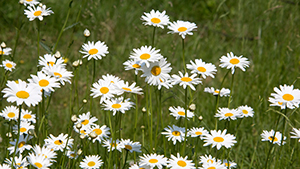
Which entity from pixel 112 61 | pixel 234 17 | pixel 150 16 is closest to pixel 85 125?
pixel 150 16

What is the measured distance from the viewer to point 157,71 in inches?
56.9

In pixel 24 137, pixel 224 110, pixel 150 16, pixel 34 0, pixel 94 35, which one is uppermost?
pixel 94 35

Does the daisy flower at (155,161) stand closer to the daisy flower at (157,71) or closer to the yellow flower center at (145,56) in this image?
the daisy flower at (157,71)

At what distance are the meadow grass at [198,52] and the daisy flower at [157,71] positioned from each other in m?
0.66

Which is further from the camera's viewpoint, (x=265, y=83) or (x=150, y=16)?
(x=265, y=83)

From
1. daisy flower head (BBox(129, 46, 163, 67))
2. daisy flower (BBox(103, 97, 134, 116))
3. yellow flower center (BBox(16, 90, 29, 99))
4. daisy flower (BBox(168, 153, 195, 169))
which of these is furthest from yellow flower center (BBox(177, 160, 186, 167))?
yellow flower center (BBox(16, 90, 29, 99))

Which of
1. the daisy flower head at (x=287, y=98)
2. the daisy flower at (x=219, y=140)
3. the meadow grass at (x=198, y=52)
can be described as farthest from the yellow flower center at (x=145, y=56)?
the meadow grass at (x=198, y=52)

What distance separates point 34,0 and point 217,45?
7.77 feet

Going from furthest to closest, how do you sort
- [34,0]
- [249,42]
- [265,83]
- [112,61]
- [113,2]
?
[113,2] → [249,42] → [112,61] → [265,83] → [34,0]

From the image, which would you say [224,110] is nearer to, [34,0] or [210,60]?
[34,0]

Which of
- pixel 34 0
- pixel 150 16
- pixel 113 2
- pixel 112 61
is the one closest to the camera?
pixel 150 16

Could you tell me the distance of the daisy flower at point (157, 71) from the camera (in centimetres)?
143

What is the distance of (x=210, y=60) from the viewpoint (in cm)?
338

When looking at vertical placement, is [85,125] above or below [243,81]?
below
